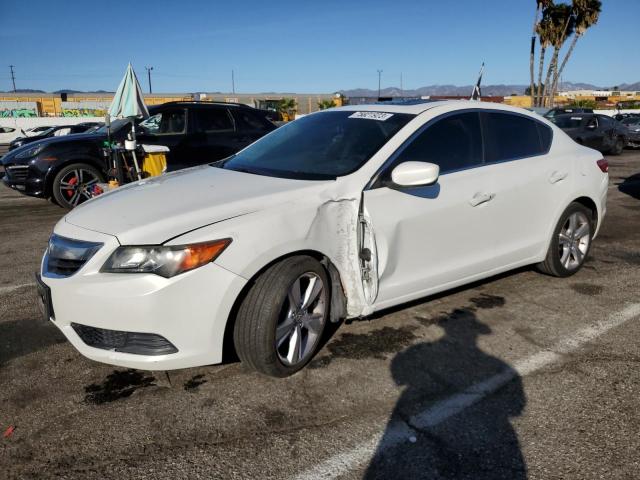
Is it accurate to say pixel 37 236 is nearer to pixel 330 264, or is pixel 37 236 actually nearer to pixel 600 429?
pixel 330 264

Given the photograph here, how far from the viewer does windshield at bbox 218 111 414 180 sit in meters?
3.49

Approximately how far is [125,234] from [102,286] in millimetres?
278

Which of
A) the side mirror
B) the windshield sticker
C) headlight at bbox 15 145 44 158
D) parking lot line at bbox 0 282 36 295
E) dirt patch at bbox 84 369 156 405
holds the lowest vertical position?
dirt patch at bbox 84 369 156 405

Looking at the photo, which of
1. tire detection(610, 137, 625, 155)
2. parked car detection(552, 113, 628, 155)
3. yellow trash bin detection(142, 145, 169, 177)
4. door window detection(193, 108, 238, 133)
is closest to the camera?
yellow trash bin detection(142, 145, 169, 177)

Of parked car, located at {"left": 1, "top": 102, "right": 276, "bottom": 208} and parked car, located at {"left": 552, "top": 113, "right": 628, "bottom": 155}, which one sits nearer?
parked car, located at {"left": 1, "top": 102, "right": 276, "bottom": 208}

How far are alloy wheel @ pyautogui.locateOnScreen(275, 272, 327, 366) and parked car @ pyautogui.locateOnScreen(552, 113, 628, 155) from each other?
15102mm

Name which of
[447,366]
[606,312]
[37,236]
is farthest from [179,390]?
[37,236]

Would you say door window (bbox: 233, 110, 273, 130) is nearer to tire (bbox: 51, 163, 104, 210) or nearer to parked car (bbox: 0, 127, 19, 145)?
tire (bbox: 51, 163, 104, 210)

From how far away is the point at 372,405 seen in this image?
2.83 metres

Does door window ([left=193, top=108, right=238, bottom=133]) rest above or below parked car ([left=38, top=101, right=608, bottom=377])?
above

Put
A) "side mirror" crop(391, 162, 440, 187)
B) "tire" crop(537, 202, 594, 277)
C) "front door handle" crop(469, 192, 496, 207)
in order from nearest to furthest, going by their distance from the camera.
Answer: "side mirror" crop(391, 162, 440, 187), "front door handle" crop(469, 192, 496, 207), "tire" crop(537, 202, 594, 277)

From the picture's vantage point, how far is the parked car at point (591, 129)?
1622 centimetres

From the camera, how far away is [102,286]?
267cm

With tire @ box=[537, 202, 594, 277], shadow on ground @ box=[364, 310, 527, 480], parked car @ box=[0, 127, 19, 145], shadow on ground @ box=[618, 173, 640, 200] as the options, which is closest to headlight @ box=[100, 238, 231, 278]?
shadow on ground @ box=[364, 310, 527, 480]
